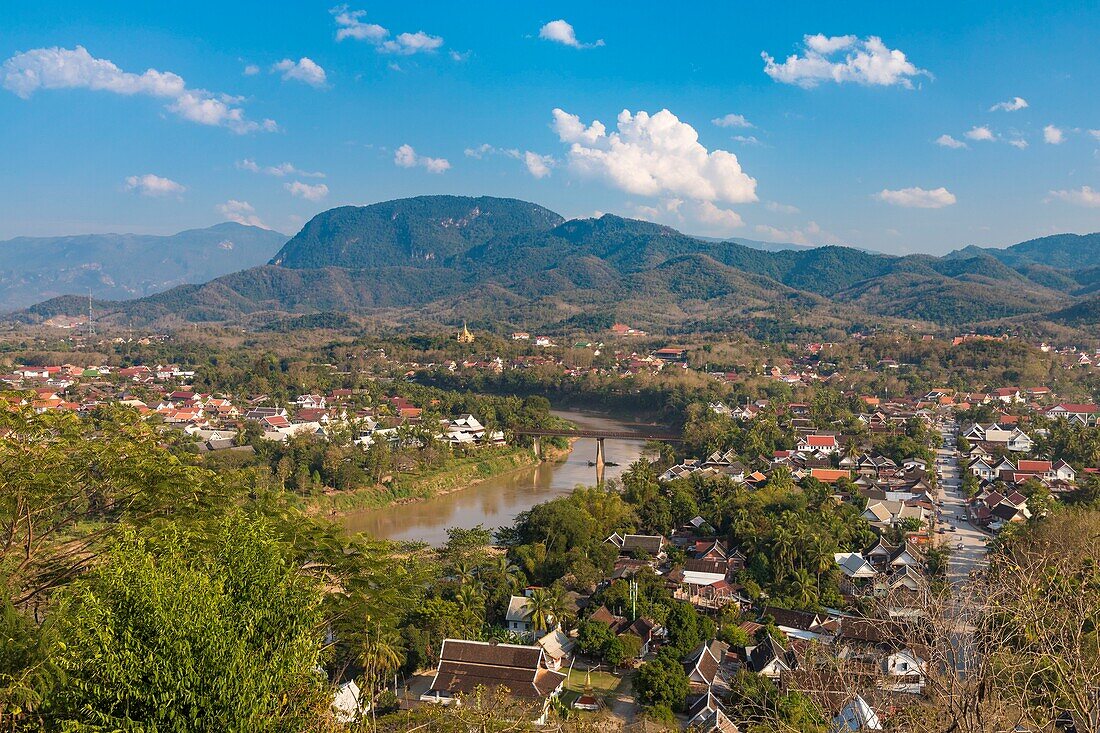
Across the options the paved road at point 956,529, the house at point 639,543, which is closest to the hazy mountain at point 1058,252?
the paved road at point 956,529

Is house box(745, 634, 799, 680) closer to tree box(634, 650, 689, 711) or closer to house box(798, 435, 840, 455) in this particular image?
tree box(634, 650, 689, 711)

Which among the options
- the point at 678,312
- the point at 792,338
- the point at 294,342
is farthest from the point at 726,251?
the point at 294,342

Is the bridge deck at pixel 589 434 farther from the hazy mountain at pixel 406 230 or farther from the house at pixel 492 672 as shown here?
the hazy mountain at pixel 406 230

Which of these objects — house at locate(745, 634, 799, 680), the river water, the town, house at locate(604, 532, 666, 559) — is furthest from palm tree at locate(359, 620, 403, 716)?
the river water

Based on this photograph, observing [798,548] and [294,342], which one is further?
[294,342]

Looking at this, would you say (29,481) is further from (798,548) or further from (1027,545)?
(1027,545)

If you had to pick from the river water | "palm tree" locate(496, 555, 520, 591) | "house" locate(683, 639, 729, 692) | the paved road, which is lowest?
the river water
